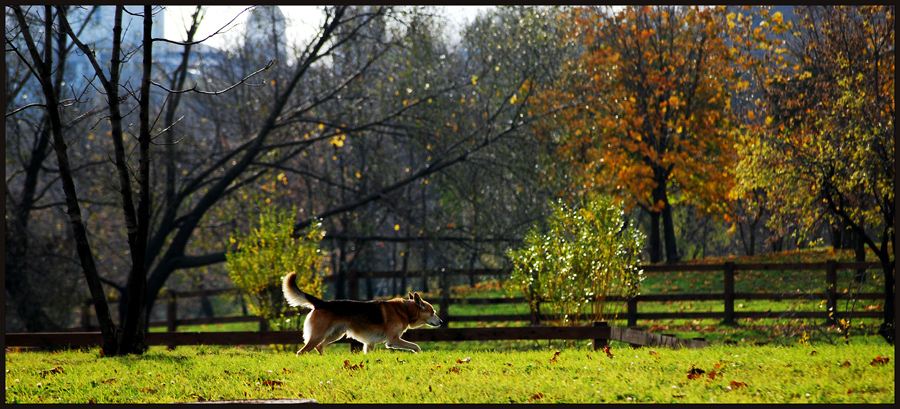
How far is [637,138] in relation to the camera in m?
22.5

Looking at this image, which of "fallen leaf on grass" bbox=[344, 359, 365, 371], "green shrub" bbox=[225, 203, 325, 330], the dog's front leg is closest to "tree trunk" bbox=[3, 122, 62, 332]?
"green shrub" bbox=[225, 203, 325, 330]

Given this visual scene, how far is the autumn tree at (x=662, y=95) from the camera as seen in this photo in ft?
74.8

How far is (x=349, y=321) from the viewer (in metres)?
8.61

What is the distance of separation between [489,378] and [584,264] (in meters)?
5.03

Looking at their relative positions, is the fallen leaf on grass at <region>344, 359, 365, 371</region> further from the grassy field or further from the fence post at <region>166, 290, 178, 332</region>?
the fence post at <region>166, 290, 178, 332</region>

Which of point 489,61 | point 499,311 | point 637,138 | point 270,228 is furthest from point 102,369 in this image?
point 637,138

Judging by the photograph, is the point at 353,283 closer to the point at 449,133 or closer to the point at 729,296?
the point at 449,133

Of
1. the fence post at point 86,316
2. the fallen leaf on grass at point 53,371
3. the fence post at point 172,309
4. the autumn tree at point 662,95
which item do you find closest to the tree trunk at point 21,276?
the fence post at point 86,316

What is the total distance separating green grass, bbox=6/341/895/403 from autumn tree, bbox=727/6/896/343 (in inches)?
189

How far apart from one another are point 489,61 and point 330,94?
3808mm

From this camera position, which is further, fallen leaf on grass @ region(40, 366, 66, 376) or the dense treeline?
the dense treeline

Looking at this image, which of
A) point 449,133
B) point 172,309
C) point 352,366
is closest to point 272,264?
point 449,133

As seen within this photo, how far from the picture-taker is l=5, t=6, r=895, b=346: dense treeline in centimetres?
1330

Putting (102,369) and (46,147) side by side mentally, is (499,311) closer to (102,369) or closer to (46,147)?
(46,147)
